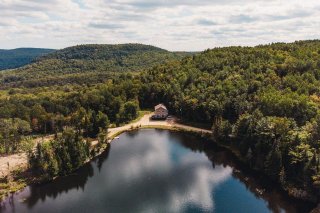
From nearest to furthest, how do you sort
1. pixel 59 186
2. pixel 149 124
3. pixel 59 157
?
pixel 59 186
pixel 59 157
pixel 149 124

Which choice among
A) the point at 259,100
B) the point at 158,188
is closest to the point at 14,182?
the point at 158,188

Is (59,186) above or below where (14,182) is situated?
below

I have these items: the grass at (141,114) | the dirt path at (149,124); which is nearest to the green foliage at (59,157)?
the dirt path at (149,124)

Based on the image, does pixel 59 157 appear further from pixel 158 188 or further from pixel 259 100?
pixel 259 100

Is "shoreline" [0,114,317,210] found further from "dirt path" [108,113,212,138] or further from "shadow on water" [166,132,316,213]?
"shadow on water" [166,132,316,213]

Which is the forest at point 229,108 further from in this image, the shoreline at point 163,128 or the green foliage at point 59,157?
the shoreline at point 163,128

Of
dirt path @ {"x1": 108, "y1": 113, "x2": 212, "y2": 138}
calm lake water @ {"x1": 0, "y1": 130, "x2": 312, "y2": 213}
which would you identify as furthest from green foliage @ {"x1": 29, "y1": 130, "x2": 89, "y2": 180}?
dirt path @ {"x1": 108, "y1": 113, "x2": 212, "y2": 138}
